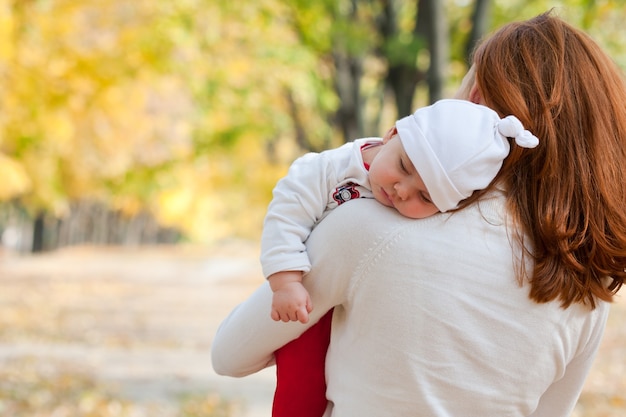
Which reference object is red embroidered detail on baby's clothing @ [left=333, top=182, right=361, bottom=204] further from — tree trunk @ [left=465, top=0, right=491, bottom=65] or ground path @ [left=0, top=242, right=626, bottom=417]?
tree trunk @ [left=465, top=0, right=491, bottom=65]

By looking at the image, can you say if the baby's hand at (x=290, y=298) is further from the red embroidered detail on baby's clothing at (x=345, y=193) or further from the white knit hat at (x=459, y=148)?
the white knit hat at (x=459, y=148)

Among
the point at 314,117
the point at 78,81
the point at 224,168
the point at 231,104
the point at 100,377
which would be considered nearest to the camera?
the point at 100,377

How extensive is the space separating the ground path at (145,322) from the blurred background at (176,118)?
0.05 meters

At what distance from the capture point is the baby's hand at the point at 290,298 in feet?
4.79

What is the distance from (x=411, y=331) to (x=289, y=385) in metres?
0.30

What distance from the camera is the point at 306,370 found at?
5.27 feet

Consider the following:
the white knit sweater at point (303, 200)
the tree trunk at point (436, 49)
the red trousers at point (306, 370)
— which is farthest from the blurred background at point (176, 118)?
the red trousers at point (306, 370)

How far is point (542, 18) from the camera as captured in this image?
5.14ft

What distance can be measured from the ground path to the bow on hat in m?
0.57

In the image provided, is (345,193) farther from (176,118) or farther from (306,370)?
(176,118)

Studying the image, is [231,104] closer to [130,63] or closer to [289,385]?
[130,63]

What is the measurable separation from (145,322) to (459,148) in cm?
1170

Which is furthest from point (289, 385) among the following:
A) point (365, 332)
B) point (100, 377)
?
point (100, 377)

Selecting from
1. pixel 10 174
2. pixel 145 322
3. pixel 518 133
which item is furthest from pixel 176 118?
pixel 518 133
